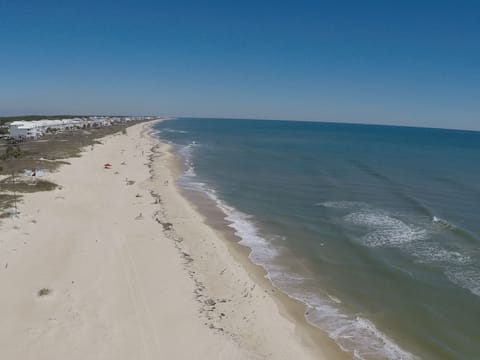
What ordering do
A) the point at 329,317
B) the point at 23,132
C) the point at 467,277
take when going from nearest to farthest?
the point at 329,317, the point at 467,277, the point at 23,132

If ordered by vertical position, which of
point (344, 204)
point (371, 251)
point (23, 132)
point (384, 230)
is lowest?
point (371, 251)

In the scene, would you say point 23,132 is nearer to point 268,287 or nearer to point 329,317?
point 268,287

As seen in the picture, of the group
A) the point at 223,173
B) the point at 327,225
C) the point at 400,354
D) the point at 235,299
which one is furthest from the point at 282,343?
the point at 223,173

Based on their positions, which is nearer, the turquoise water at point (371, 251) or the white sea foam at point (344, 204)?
the turquoise water at point (371, 251)

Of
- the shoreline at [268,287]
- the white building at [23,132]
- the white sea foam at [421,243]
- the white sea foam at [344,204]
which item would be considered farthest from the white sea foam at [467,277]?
the white building at [23,132]

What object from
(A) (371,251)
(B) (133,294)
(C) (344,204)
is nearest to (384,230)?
(A) (371,251)

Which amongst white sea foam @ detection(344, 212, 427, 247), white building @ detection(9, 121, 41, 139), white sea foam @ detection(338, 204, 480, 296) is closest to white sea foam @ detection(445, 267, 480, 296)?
white sea foam @ detection(338, 204, 480, 296)

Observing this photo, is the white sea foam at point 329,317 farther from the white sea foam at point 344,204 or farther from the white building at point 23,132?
the white building at point 23,132

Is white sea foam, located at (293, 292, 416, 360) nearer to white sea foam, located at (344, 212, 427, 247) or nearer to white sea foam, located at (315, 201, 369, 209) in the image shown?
white sea foam, located at (344, 212, 427, 247)
